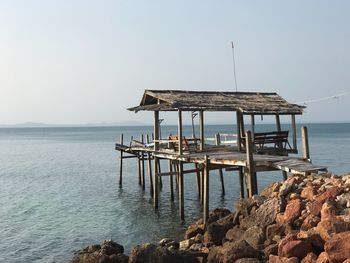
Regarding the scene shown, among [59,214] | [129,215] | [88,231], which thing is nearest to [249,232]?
[88,231]

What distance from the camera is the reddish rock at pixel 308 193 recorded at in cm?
1146

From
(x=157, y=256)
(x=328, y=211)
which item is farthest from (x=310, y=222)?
(x=157, y=256)

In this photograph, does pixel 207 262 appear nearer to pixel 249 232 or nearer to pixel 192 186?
pixel 249 232

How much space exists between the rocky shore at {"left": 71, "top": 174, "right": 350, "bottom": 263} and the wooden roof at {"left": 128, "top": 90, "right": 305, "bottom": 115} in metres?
6.69

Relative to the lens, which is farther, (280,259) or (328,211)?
(328,211)

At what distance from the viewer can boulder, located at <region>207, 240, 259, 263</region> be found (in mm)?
10031

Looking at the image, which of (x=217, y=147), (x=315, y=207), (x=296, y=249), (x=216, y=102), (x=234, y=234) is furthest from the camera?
(x=217, y=147)

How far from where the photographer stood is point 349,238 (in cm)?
854

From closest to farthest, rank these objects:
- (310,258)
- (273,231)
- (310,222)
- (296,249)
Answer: (310,258) < (296,249) < (310,222) < (273,231)

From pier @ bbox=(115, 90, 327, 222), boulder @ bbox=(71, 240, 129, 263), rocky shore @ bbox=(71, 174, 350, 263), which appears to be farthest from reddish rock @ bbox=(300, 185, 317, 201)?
boulder @ bbox=(71, 240, 129, 263)

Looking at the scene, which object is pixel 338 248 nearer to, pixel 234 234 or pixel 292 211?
pixel 292 211

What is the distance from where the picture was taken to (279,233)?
1089 centimetres

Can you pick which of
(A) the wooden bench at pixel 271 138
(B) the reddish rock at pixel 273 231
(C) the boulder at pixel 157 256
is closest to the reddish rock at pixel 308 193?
(B) the reddish rock at pixel 273 231

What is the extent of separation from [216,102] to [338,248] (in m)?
12.1
